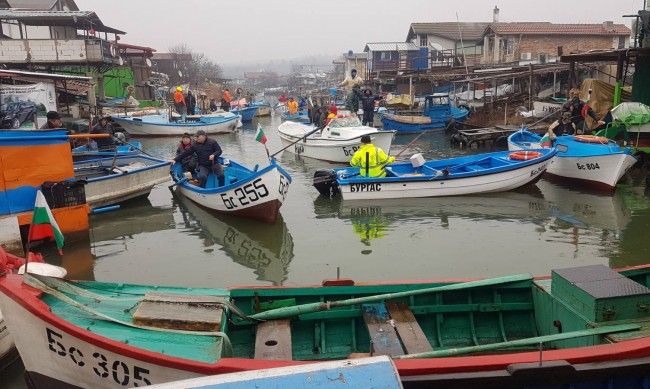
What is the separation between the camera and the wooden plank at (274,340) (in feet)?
15.0

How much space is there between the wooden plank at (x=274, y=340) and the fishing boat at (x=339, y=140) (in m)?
13.3

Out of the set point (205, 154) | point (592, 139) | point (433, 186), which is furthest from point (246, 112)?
point (592, 139)

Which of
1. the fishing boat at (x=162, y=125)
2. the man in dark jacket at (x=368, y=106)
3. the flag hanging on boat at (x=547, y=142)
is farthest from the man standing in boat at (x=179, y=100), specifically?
the flag hanging on boat at (x=547, y=142)

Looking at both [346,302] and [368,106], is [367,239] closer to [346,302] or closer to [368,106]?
[346,302]

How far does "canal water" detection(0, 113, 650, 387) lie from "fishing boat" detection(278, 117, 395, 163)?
15.2ft

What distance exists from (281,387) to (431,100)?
2821cm

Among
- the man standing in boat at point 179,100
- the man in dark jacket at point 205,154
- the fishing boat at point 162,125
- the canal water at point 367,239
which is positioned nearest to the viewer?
the canal water at point 367,239

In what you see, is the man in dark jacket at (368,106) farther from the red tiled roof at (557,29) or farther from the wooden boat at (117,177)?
the red tiled roof at (557,29)

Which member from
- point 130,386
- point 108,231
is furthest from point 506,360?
point 108,231

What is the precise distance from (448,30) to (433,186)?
4090cm

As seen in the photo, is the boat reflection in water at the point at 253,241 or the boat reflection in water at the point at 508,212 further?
the boat reflection in water at the point at 508,212

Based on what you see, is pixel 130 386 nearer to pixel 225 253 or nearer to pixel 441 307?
pixel 441 307

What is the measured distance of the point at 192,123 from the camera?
30500 millimetres

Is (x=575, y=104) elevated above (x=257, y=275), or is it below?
above
